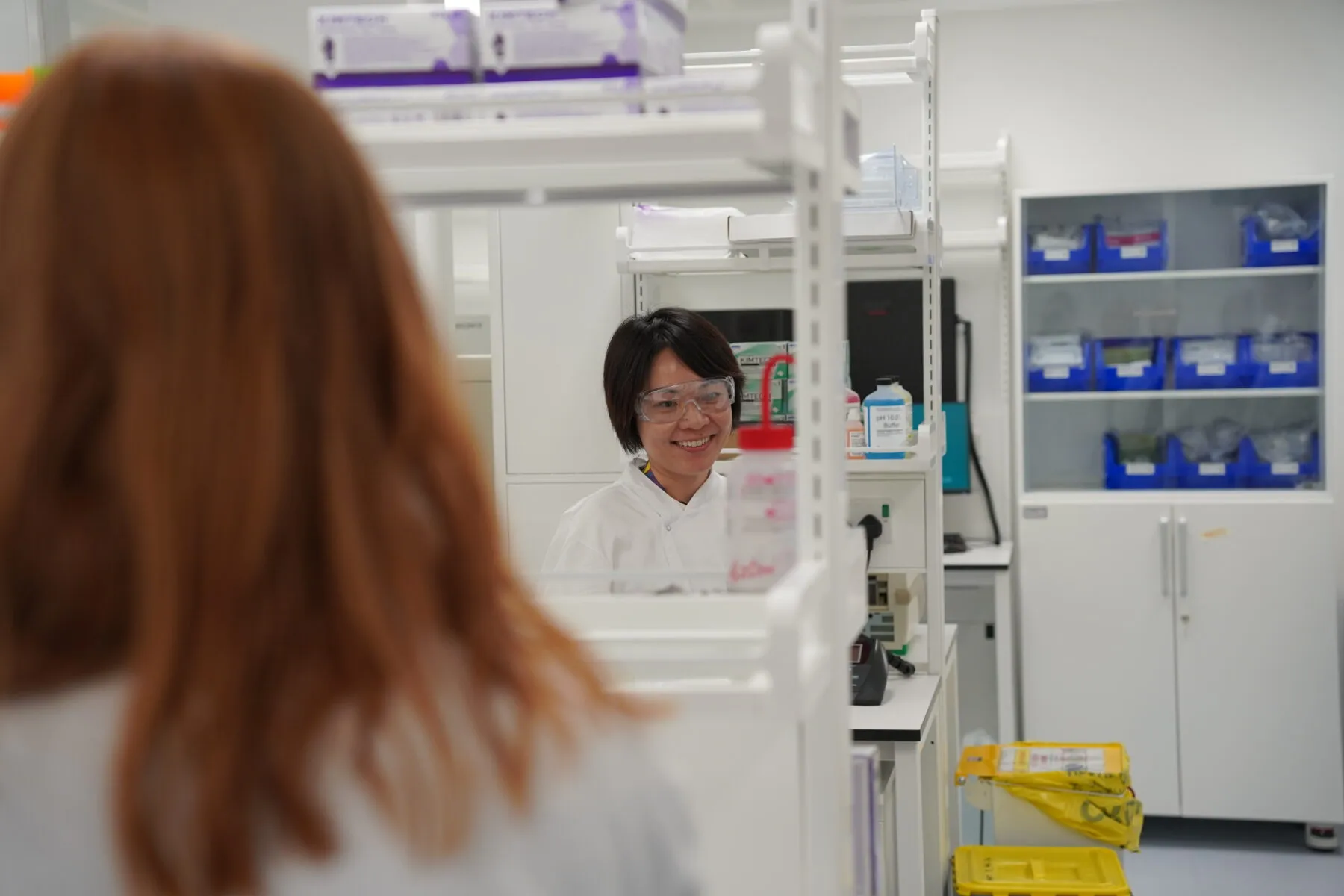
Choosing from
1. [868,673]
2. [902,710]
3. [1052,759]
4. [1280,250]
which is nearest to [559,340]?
[868,673]

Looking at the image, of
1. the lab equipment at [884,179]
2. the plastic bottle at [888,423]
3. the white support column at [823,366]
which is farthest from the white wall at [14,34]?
the white support column at [823,366]

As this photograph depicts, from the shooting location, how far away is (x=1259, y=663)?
460 cm

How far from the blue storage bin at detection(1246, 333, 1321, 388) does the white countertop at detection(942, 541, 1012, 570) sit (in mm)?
1078

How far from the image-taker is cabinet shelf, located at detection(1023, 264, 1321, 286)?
470 centimetres

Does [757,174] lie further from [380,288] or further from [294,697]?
[294,697]

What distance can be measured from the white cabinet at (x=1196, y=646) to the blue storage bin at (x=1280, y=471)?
0.23m

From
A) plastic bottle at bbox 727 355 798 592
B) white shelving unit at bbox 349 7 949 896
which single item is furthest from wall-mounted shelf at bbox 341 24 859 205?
plastic bottle at bbox 727 355 798 592

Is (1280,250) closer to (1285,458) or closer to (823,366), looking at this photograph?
(1285,458)

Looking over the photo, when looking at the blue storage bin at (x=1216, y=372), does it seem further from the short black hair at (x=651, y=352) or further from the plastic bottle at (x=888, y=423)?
the short black hair at (x=651, y=352)

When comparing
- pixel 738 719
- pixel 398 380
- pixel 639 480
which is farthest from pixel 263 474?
pixel 639 480

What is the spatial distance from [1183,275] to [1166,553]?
99cm

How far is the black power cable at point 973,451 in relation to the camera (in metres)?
5.24

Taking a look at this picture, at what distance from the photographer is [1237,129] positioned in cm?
506

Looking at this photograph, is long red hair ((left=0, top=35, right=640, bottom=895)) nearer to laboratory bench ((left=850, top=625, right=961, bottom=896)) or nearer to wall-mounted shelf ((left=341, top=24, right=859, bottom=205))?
wall-mounted shelf ((left=341, top=24, right=859, bottom=205))
